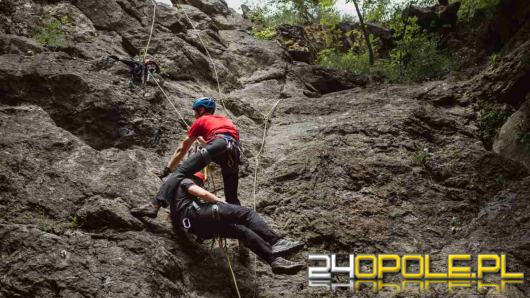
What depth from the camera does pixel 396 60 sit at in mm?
13516

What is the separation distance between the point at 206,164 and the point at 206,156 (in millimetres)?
109

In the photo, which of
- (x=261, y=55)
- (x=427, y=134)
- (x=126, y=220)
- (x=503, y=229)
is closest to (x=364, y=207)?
(x=503, y=229)

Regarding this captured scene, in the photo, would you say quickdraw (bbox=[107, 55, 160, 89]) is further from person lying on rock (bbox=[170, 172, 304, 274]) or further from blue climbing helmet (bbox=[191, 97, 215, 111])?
person lying on rock (bbox=[170, 172, 304, 274])

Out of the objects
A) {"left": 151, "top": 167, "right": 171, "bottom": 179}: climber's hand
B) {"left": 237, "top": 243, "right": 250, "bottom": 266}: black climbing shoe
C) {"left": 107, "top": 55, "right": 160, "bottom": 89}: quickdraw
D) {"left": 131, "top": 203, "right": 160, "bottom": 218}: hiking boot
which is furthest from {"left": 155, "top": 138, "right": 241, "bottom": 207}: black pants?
{"left": 107, "top": 55, "right": 160, "bottom": 89}: quickdraw

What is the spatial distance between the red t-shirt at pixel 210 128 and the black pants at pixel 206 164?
20 cm

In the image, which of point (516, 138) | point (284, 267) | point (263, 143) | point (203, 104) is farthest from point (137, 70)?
point (516, 138)

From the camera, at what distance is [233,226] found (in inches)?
210

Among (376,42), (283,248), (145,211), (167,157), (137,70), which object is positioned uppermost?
(376,42)

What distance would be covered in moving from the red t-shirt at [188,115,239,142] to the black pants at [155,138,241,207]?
201 mm

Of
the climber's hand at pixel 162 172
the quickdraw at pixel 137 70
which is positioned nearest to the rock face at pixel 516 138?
the climber's hand at pixel 162 172

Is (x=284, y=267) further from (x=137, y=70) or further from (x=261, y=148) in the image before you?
(x=137, y=70)

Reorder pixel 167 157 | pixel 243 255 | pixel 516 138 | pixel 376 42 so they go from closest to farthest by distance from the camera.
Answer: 1. pixel 243 255
2. pixel 167 157
3. pixel 516 138
4. pixel 376 42

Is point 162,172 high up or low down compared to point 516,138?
down

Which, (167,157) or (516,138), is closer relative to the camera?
(167,157)
